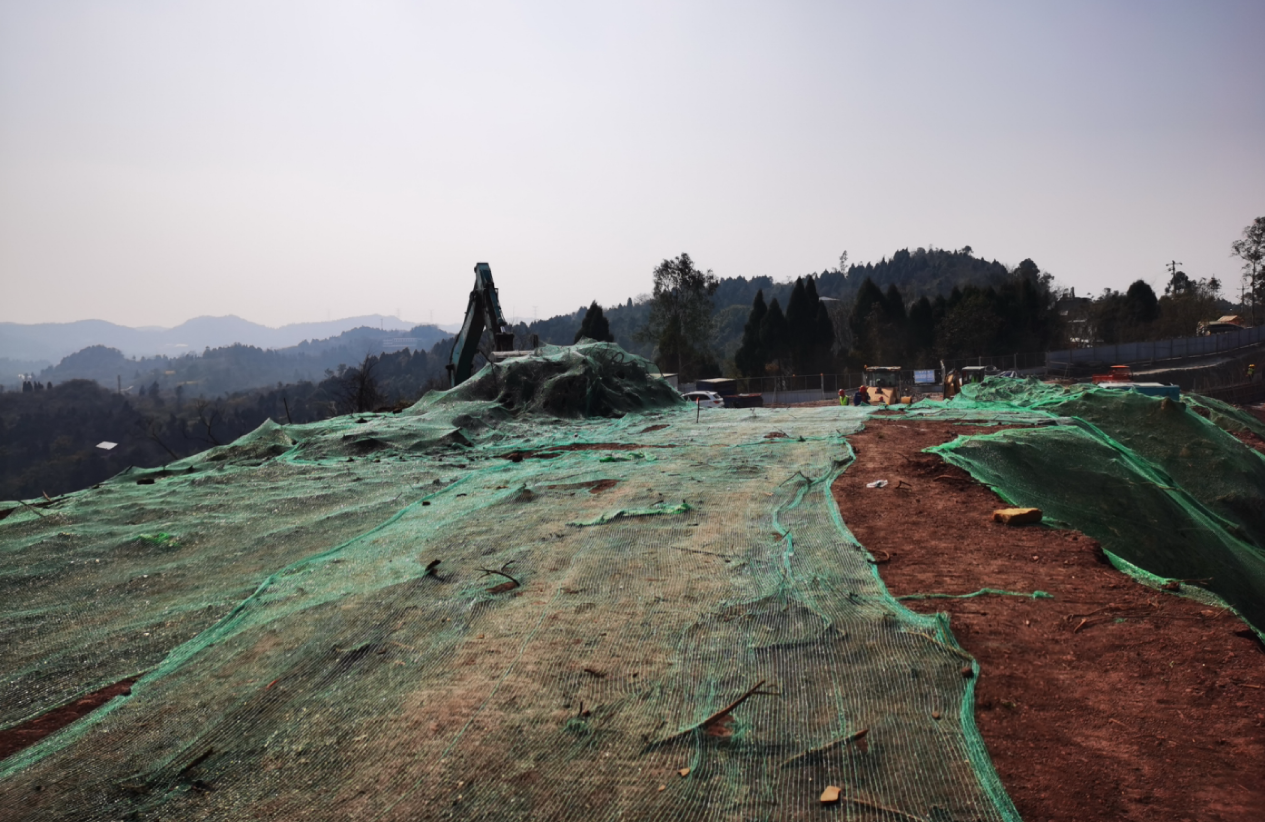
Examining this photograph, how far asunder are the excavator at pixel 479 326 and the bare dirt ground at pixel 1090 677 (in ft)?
41.7

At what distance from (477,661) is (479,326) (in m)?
14.3

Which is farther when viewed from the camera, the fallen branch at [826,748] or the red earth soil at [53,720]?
the red earth soil at [53,720]

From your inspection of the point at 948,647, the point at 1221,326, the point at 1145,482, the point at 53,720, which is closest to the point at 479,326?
the point at 1145,482

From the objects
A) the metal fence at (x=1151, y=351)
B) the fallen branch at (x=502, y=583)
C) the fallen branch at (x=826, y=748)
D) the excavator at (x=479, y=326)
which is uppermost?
the excavator at (x=479, y=326)

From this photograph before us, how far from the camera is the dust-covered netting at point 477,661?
193 cm

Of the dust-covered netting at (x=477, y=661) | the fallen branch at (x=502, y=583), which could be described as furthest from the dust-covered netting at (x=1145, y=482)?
the fallen branch at (x=502, y=583)

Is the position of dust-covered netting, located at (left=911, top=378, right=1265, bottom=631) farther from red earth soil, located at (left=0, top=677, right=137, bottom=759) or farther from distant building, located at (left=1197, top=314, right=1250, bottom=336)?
distant building, located at (left=1197, top=314, right=1250, bottom=336)

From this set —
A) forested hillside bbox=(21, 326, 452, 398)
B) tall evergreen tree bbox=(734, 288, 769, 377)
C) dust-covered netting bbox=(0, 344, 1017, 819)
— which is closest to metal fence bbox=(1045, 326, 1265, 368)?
tall evergreen tree bbox=(734, 288, 769, 377)

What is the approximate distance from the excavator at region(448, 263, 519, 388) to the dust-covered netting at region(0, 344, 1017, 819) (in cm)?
1089

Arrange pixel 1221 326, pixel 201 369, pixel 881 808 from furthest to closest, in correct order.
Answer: pixel 201 369 → pixel 1221 326 → pixel 881 808

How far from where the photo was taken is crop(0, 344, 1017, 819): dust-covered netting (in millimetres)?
1932

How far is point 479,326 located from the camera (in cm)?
1630

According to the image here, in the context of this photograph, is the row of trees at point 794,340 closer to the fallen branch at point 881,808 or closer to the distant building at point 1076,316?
the distant building at point 1076,316

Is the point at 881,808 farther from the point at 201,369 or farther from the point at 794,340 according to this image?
the point at 201,369
